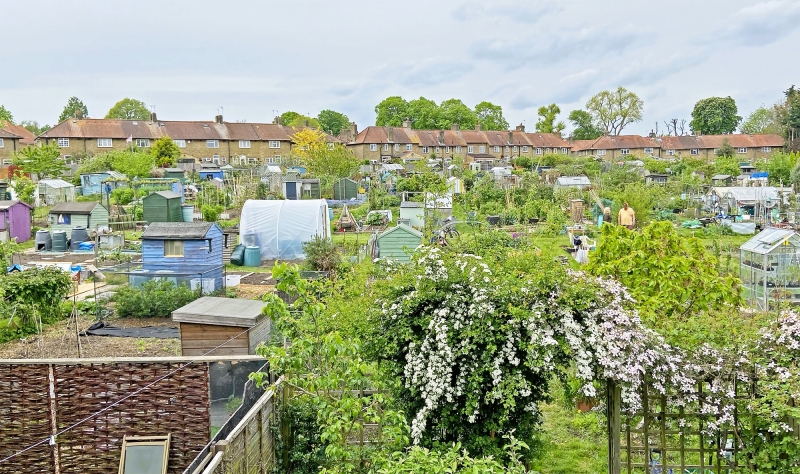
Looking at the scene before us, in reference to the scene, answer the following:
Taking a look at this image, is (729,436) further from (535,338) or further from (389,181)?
(389,181)

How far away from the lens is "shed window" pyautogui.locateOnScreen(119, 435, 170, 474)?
7.25 m

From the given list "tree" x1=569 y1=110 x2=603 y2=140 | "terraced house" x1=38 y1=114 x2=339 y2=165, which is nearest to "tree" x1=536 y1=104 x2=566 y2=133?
"tree" x1=569 y1=110 x2=603 y2=140

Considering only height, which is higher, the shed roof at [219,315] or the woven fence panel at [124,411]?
the shed roof at [219,315]

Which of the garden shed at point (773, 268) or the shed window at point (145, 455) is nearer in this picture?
the shed window at point (145, 455)

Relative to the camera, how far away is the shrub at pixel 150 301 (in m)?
16.0

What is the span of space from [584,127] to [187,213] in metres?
72.4

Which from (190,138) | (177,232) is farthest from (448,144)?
(177,232)

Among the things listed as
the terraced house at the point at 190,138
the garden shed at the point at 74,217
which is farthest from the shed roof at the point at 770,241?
the terraced house at the point at 190,138

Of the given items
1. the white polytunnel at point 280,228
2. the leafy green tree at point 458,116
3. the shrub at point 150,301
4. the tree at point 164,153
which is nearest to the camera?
the shrub at point 150,301

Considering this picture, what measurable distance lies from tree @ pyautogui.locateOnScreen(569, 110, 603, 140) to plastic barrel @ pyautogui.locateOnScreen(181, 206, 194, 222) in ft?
229

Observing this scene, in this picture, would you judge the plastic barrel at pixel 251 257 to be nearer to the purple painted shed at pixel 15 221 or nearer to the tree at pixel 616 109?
the purple painted shed at pixel 15 221

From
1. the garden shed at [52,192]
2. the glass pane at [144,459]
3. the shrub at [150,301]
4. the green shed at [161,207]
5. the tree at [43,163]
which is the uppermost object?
the tree at [43,163]

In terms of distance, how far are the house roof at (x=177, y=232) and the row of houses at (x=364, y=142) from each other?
39660 millimetres

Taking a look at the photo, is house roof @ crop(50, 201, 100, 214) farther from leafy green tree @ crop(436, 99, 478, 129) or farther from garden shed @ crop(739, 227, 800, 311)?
leafy green tree @ crop(436, 99, 478, 129)
